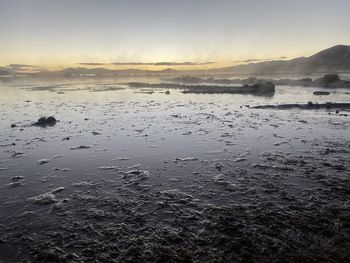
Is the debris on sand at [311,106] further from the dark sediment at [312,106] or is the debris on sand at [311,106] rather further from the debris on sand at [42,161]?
the debris on sand at [42,161]

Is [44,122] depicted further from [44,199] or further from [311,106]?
[311,106]

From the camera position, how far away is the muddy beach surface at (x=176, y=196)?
20.0 ft

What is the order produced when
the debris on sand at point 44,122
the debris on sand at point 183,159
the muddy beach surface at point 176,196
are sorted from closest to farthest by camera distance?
1. the muddy beach surface at point 176,196
2. the debris on sand at point 183,159
3. the debris on sand at point 44,122

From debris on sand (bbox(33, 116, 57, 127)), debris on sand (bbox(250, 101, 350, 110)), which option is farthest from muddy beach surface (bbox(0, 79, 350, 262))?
debris on sand (bbox(250, 101, 350, 110))

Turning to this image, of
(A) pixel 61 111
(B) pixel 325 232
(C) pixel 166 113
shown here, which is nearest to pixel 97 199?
(B) pixel 325 232

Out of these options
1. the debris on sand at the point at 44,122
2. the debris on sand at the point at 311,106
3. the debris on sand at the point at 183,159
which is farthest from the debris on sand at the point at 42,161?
the debris on sand at the point at 311,106

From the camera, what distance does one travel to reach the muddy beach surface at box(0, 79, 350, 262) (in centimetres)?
611

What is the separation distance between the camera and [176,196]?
337 inches

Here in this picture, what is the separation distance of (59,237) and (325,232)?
19.0ft

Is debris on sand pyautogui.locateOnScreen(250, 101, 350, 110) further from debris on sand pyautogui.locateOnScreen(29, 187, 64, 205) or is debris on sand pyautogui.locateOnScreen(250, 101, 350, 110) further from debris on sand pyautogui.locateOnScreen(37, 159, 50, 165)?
debris on sand pyautogui.locateOnScreen(29, 187, 64, 205)

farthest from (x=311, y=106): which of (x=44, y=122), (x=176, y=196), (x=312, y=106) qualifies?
(x=176, y=196)

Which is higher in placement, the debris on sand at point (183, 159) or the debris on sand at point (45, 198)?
the debris on sand at point (45, 198)

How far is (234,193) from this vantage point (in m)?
8.73

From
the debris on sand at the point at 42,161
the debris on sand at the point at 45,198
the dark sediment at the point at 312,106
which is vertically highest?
the debris on sand at the point at 45,198
